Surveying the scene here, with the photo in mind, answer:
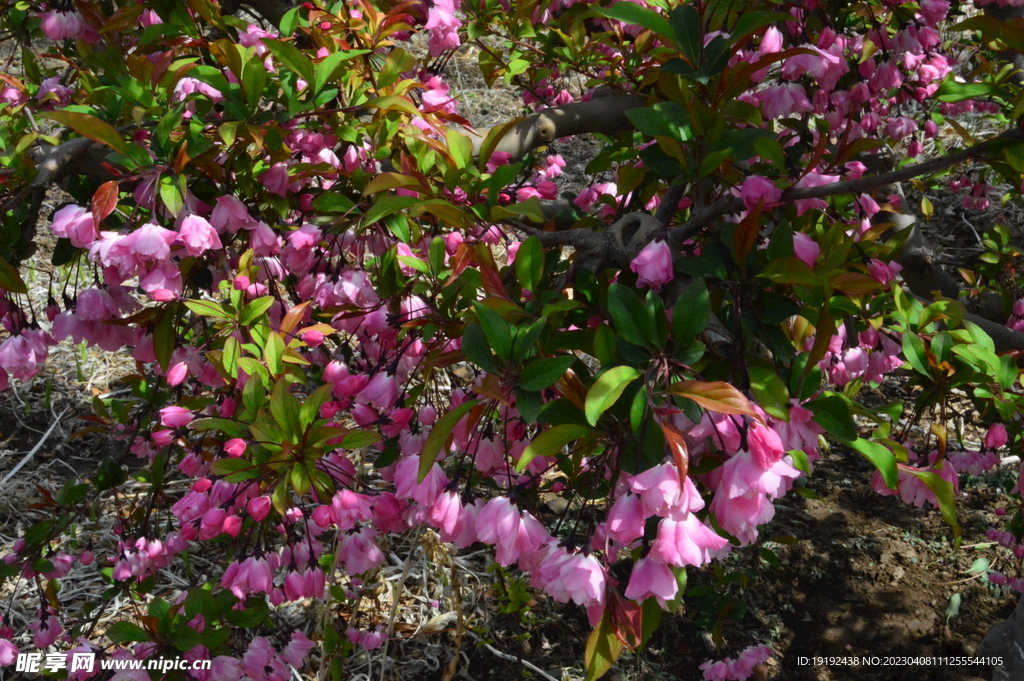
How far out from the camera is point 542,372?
0.75 metres

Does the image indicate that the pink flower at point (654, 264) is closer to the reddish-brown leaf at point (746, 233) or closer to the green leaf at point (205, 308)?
the reddish-brown leaf at point (746, 233)

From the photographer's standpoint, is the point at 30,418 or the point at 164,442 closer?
the point at 164,442

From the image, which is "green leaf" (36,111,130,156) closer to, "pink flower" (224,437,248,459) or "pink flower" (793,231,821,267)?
"pink flower" (224,437,248,459)

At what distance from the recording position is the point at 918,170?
860mm

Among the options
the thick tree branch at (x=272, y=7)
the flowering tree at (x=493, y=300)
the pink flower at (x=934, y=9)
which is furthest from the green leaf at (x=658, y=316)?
the thick tree branch at (x=272, y=7)

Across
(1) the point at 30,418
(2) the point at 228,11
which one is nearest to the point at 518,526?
(2) the point at 228,11

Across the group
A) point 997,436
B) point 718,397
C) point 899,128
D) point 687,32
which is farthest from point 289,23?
point 899,128

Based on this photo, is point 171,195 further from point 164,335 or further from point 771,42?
point 771,42

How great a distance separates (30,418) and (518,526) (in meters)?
2.72

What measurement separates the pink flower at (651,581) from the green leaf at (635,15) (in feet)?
2.09

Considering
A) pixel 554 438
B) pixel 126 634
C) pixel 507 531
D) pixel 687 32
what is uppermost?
pixel 687 32

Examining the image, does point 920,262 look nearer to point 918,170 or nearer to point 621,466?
point 918,170

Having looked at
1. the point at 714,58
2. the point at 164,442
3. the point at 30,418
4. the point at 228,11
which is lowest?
the point at 30,418

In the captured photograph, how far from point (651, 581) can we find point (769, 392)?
234mm
